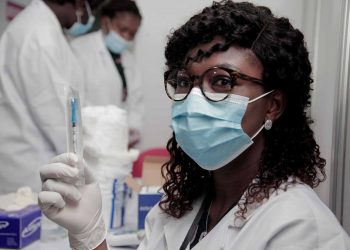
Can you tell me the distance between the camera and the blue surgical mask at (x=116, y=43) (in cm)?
263

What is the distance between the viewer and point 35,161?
211 centimetres

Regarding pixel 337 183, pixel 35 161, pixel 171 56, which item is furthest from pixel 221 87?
pixel 35 161

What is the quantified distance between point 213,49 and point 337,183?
0.95 meters

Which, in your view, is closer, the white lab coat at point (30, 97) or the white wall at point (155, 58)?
the white lab coat at point (30, 97)

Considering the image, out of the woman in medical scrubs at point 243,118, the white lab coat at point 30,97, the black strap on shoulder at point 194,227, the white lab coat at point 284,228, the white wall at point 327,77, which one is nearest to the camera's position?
the white lab coat at point 284,228

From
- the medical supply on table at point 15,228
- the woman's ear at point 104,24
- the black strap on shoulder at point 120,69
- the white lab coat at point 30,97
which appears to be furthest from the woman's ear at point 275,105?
the woman's ear at point 104,24

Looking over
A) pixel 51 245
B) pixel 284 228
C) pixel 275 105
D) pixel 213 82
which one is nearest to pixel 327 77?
pixel 275 105

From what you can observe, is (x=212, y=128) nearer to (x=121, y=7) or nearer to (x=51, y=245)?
(x=51, y=245)

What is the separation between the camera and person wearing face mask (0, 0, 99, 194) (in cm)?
202

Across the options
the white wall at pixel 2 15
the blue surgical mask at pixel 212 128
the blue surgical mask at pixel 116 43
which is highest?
the white wall at pixel 2 15

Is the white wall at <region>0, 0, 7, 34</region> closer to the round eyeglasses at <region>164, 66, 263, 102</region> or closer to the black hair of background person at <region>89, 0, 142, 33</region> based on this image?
the black hair of background person at <region>89, 0, 142, 33</region>

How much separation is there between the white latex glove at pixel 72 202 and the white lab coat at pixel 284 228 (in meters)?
0.30

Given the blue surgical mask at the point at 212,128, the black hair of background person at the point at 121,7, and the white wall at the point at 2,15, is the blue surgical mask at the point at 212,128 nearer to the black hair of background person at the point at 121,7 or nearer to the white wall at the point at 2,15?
the black hair of background person at the point at 121,7

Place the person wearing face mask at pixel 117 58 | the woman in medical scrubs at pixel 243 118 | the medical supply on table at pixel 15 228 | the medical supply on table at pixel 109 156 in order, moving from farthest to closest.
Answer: the person wearing face mask at pixel 117 58 < the medical supply on table at pixel 109 156 < the medical supply on table at pixel 15 228 < the woman in medical scrubs at pixel 243 118
